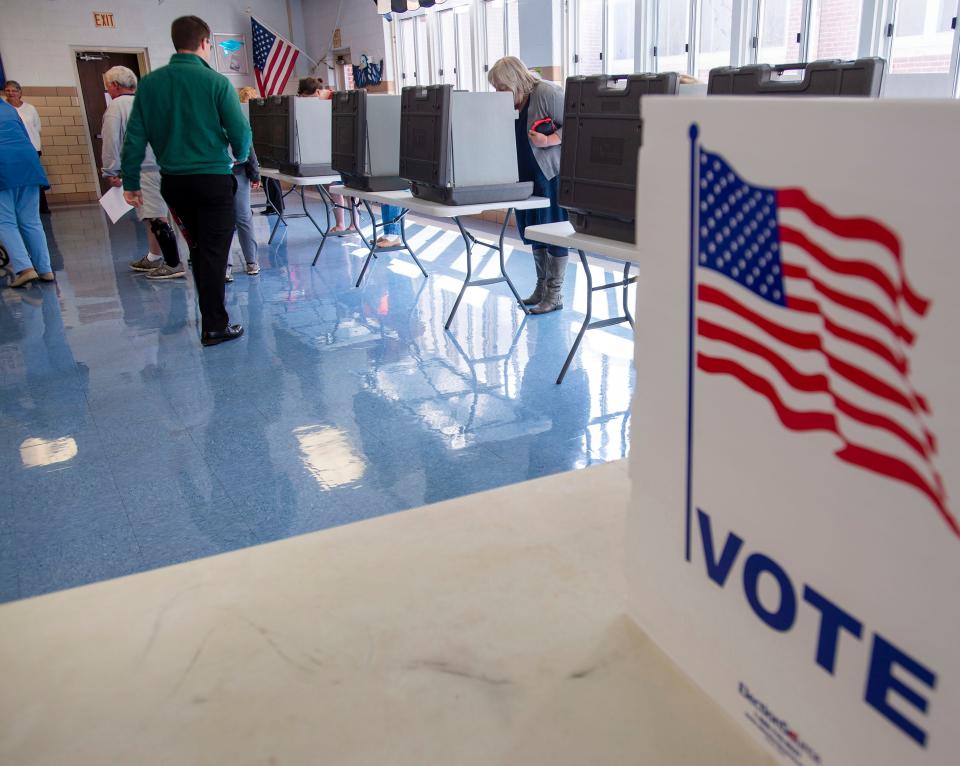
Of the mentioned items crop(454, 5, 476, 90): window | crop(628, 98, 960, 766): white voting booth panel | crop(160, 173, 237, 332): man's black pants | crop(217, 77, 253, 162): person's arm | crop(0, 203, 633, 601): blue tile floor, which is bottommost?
crop(0, 203, 633, 601): blue tile floor

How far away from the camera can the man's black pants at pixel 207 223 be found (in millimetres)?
3768

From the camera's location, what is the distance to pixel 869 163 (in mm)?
373

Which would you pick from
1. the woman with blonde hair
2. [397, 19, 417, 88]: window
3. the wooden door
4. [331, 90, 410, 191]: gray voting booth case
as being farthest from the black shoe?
the wooden door

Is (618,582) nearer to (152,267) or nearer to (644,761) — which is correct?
(644,761)

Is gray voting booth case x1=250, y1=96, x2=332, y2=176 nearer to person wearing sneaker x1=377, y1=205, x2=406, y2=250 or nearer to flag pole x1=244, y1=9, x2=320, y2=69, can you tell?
person wearing sneaker x1=377, y1=205, x2=406, y2=250

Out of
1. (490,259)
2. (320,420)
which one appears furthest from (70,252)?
(320,420)

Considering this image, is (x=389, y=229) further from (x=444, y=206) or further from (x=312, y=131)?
(x=444, y=206)

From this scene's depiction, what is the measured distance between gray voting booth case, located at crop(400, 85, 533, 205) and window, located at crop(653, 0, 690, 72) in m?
2.93

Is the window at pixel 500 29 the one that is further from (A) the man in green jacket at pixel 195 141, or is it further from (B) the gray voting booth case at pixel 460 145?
(A) the man in green jacket at pixel 195 141

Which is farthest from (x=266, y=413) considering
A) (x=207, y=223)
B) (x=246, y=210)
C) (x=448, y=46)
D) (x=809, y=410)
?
(x=448, y=46)

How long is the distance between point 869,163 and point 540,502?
21.2 inches

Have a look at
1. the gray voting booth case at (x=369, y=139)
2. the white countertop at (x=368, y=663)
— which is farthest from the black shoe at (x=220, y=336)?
the white countertop at (x=368, y=663)

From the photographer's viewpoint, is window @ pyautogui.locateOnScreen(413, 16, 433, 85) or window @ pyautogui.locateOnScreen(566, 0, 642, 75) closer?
window @ pyautogui.locateOnScreen(566, 0, 642, 75)

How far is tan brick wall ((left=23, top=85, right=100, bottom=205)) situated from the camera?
1062cm
